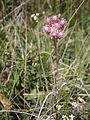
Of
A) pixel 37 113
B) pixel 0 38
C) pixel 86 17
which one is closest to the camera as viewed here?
pixel 37 113

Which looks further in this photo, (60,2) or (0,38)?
(60,2)

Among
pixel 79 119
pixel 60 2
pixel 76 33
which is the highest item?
pixel 60 2

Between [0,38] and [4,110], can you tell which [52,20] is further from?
[0,38]

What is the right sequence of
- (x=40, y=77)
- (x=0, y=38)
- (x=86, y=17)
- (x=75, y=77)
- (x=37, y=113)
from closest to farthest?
(x=37, y=113), (x=40, y=77), (x=75, y=77), (x=0, y=38), (x=86, y=17)

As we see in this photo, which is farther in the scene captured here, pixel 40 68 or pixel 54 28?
pixel 40 68

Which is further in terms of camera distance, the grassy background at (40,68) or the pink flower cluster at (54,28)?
the grassy background at (40,68)

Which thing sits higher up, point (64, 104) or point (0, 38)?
point (0, 38)

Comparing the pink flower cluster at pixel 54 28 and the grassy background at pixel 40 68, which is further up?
the pink flower cluster at pixel 54 28

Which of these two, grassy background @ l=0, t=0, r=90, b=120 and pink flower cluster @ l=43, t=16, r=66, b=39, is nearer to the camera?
pink flower cluster @ l=43, t=16, r=66, b=39

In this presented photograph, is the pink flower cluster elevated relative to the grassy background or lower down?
elevated

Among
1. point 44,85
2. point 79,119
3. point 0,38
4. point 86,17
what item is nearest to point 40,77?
point 44,85

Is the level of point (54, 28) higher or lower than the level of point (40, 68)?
higher
